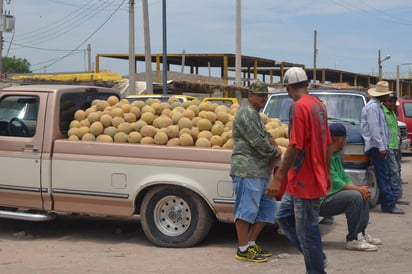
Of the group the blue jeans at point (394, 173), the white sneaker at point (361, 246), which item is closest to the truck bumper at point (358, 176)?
the blue jeans at point (394, 173)

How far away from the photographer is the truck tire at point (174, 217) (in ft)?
21.2

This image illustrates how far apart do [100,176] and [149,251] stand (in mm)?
1034

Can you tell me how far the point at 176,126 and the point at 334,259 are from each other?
2.37 m

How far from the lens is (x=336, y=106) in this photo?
32.2ft

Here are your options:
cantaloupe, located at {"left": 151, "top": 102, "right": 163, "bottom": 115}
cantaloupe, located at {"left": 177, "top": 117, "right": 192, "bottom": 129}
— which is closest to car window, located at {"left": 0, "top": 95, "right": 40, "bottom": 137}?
cantaloupe, located at {"left": 151, "top": 102, "right": 163, "bottom": 115}

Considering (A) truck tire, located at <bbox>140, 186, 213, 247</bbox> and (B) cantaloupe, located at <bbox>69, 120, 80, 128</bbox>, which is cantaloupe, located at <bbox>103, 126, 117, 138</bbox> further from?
(A) truck tire, located at <bbox>140, 186, 213, 247</bbox>

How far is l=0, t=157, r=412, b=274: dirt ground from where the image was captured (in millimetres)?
5785

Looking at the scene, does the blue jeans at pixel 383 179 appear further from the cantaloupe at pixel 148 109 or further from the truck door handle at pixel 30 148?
the truck door handle at pixel 30 148

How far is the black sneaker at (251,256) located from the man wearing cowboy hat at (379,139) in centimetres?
343

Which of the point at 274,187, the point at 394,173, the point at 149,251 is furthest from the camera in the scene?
the point at 394,173

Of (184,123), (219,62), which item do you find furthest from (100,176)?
(219,62)

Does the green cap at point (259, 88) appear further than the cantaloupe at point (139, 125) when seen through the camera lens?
No

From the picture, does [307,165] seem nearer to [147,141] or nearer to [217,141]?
[217,141]

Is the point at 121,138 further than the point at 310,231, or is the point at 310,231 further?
the point at 121,138
